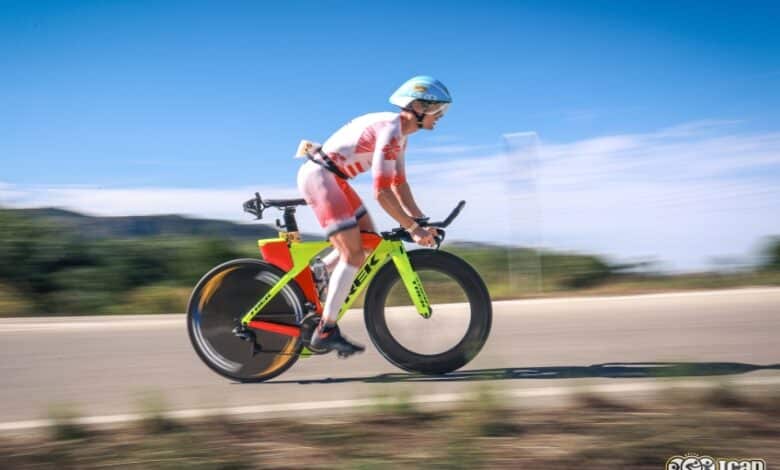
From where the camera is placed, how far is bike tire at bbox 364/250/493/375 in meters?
5.62

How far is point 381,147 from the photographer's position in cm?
536

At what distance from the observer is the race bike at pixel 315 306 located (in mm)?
5656

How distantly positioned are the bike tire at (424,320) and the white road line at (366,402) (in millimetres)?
528

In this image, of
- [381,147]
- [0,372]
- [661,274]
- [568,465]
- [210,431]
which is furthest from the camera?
[661,274]

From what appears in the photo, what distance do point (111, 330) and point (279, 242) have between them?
2.85 meters

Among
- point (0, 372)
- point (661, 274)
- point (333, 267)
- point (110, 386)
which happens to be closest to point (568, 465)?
point (333, 267)

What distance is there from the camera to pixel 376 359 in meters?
6.35

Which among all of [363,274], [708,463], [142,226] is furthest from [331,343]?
[142,226]

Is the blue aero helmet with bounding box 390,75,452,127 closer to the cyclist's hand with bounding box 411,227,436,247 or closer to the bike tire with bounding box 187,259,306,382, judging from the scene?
the cyclist's hand with bounding box 411,227,436,247

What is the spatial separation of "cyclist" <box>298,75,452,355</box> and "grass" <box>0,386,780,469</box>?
39.8 inches

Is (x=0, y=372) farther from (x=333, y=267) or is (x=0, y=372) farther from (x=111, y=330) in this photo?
(x=333, y=267)

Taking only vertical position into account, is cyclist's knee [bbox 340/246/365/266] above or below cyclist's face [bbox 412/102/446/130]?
below

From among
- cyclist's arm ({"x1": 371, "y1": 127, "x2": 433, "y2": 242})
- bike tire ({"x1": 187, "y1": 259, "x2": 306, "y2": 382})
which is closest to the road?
bike tire ({"x1": 187, "y1": 259, "x2": 306, "y2": 382})

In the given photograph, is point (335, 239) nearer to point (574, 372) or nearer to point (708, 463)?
point (574, 372)
